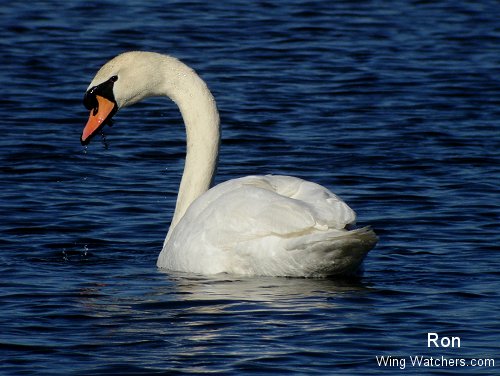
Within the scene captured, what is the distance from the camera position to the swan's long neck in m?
11.0

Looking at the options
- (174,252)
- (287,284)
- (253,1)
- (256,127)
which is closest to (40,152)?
(256,127)

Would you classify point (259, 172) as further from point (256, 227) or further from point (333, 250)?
point (333, 250)

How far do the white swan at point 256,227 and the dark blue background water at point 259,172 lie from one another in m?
0.14

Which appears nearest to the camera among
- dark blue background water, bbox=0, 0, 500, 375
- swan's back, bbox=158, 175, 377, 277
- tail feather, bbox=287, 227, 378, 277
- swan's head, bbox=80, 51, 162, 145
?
dark blue background water, bbox=0, 0, 500, 375

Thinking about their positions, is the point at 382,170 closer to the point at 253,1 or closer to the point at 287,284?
the point at 287,284

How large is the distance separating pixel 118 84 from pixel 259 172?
122 inches

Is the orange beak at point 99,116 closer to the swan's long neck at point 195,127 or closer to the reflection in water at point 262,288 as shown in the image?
the swan's long neck at point 195,127

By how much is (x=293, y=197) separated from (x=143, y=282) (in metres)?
1.17

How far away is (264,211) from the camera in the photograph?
9.44 m

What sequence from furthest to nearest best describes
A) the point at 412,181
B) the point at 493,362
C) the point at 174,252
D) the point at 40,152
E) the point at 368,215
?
1. the point at 40,152
2. the point at 412,181
3. the point at 368,215
4. the point at 174,252
5. the point at 493,362

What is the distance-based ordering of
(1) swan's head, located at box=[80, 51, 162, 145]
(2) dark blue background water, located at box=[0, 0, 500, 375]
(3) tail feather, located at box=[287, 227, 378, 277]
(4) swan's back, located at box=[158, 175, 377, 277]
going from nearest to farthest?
(2) dark blue background water, located at box=[0, 0, 500, 375], (3) tail feather, located at box=[287, 227, 378, 277], (4) swan's back, located at box=[158, 175, 377, 277], (1) swan's head, located at box=[80, 51, 162, 145]

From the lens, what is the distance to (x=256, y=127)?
15.8m

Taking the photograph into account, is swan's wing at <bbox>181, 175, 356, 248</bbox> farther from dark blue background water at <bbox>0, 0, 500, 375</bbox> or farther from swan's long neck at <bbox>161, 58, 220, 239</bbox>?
swan's long neck at <bbox>161, 58, 220, 239</bbox>

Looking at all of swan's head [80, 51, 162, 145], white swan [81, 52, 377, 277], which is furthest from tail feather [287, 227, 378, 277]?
swan's head [80, 51, 162, 145]
